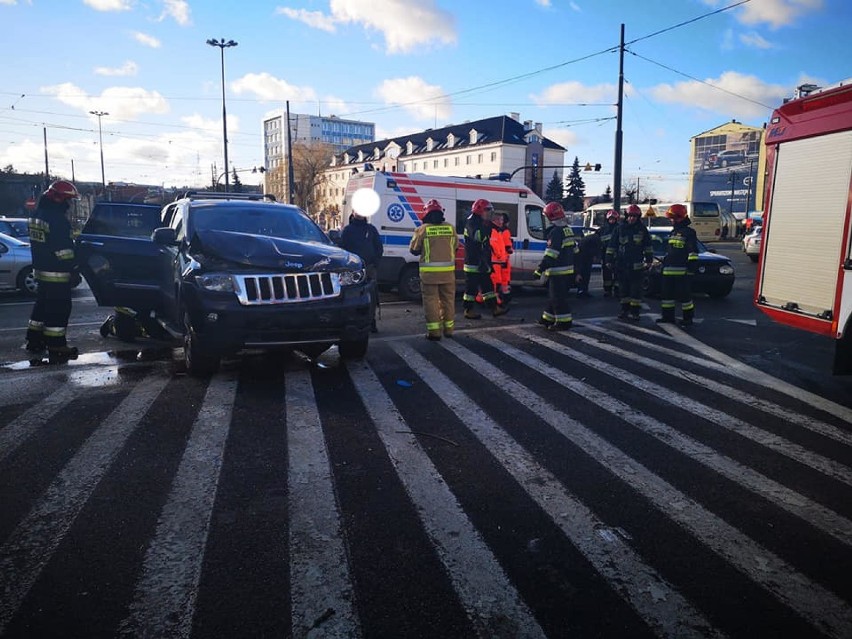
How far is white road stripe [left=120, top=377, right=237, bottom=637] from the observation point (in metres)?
2.53

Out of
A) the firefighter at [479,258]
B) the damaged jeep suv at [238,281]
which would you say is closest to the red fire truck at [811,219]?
the firefighter at [479,258]

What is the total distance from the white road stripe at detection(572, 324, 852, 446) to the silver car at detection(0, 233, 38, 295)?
11863mm

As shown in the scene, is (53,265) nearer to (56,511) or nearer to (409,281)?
(56,511)

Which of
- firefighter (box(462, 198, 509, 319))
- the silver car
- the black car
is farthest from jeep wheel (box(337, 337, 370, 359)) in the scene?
the silver car

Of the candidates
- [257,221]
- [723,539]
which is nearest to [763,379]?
[723,539]

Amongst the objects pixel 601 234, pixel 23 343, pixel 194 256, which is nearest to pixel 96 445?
pixel 194 256

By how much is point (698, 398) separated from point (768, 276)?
2.27 meters

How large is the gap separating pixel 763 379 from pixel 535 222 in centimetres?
799

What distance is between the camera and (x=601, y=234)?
51.3 ft

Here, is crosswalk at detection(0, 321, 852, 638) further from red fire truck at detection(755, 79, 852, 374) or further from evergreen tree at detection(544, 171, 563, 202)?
evergreen tree at detection(544, 171, 563, 202)

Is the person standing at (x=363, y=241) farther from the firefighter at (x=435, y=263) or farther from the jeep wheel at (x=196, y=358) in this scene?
the jeep wheel at (x=196, y=358)

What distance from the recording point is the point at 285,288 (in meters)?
6.12

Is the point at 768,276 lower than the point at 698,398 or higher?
higher

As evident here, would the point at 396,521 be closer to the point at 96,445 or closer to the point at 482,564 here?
the point at 482,564
